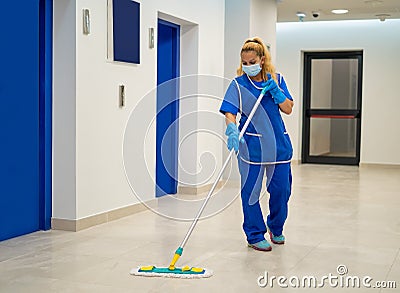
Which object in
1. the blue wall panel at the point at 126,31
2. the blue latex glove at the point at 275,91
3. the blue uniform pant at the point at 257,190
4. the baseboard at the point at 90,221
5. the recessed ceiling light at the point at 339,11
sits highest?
the recessed ceiling light at the point at 339,11

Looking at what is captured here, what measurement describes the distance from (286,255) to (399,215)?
2.17 metres

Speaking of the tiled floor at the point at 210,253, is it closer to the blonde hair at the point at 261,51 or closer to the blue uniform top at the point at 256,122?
the blue uniform top at the point at 256,122

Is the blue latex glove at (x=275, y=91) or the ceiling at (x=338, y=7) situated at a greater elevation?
the ceiling at (x=338, y=7)

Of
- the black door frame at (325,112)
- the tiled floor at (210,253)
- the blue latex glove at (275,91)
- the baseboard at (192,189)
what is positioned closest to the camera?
the tiled floor at (210,253)

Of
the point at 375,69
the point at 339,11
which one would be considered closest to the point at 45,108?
the point at 339,11

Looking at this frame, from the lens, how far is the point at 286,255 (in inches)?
171

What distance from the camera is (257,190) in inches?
173

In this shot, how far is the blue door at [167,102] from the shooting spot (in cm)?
711

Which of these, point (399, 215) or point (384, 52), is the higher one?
point (384, 52)

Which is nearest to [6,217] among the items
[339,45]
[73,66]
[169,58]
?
[73,66]

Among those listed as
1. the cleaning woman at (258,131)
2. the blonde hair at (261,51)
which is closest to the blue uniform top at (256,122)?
the cleaning woman at (258,131)

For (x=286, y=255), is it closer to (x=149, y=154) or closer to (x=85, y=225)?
(x=85, y=225)

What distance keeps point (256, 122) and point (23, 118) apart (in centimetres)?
180

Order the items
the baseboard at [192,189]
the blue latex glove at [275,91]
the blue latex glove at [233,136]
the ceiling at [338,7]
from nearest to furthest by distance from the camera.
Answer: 1. the blue latex glove at [233,136]
2. the blue latex glove at [275,91]
3. the baseboard at [192,189]
4. the ceiling at [338,7]
